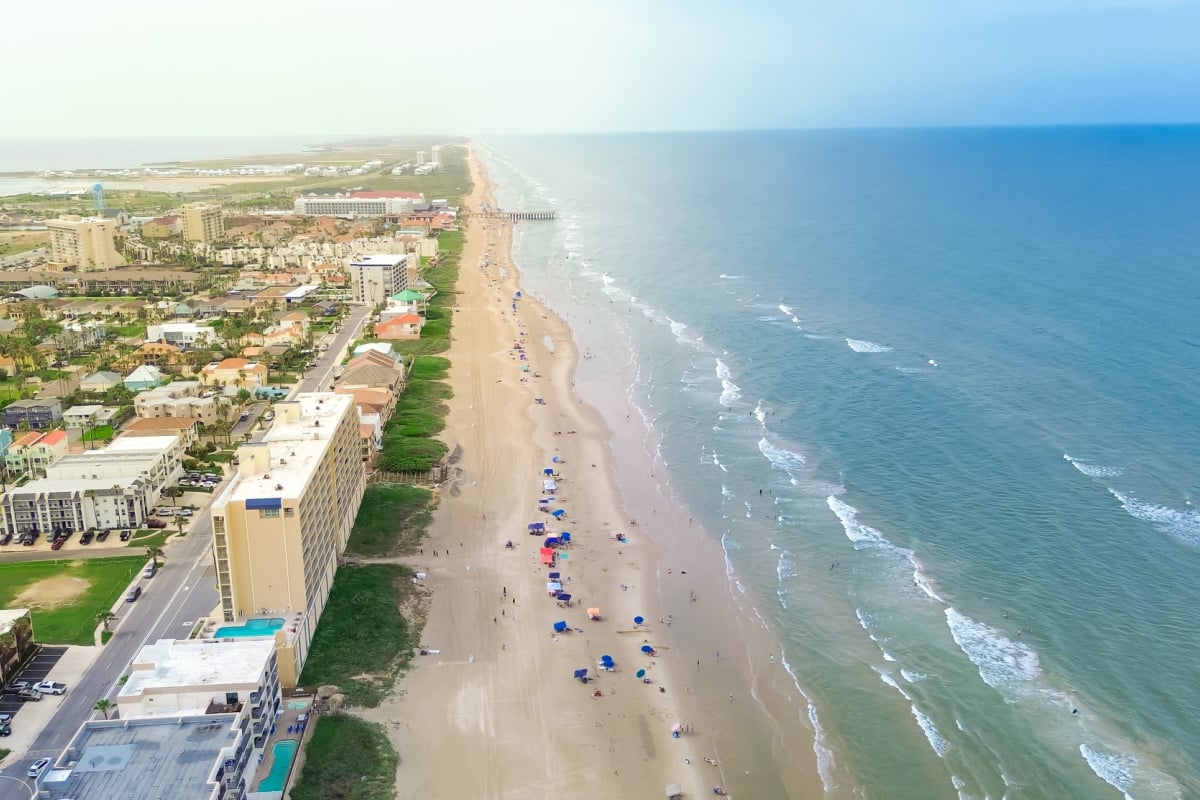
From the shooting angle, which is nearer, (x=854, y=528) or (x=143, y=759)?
(x=143, y=759)

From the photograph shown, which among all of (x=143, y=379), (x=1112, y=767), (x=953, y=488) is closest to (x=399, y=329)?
(x=143, y=379)

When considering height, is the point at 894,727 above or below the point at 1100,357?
below

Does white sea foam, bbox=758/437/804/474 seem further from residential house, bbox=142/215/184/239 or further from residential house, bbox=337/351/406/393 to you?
residential house, bbox=142/215/184/239

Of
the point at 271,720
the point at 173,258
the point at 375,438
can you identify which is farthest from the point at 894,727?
the point at 173,258

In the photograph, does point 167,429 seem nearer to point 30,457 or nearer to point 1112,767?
point 30,457

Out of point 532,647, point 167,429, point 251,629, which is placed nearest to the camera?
point 251,629

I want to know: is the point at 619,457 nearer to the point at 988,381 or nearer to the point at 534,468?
the point at 534,468
